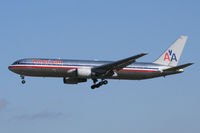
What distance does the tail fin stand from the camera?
80.7m

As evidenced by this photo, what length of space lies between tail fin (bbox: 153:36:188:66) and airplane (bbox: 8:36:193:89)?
99 cm

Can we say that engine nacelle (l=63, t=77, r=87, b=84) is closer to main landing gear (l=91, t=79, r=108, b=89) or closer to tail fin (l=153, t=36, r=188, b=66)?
main landing gear (l=91, t=79, r=108, b=89)

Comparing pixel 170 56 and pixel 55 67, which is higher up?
pixel 170 56

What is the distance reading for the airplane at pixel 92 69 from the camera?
2817 inches

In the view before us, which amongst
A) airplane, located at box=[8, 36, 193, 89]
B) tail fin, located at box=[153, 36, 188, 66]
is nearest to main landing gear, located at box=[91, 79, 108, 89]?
airplane, located at box=[8, 36, 193, 89]

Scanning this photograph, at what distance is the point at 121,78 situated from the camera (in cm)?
7612

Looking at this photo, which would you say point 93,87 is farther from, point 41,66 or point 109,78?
point 41,66

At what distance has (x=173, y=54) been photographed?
8206 centimetres

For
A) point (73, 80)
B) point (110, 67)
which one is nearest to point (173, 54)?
point (110, 67)

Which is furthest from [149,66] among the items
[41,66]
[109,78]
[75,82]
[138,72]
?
[41,66]

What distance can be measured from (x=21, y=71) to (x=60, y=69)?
6230mm

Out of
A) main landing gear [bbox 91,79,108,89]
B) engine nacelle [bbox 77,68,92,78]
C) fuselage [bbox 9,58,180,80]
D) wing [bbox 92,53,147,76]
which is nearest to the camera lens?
wing [bbox 92,53,147,76]

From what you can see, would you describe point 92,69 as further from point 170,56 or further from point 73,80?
point 170,56

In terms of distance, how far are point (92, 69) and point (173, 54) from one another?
17.2 m
